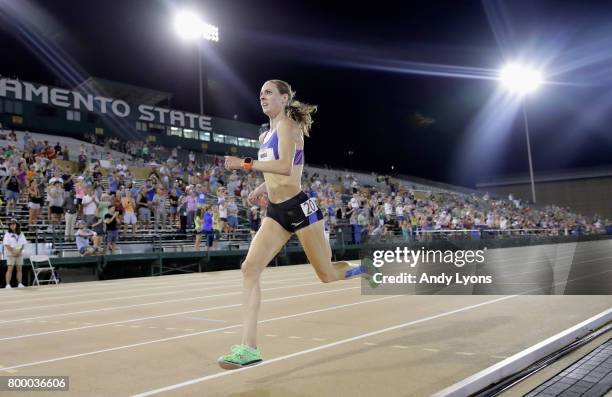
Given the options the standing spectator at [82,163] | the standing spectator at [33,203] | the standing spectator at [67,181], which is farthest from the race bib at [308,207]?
the standing spectator at [82,163]

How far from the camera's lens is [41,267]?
14.4 meters

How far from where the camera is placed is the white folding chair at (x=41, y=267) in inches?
531

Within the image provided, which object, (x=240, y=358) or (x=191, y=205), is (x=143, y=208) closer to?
(x=191, y=205)

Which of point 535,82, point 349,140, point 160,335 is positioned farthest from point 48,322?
point 349,140

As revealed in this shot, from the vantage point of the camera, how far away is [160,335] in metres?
5.61

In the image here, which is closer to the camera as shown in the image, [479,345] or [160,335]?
[479,345]

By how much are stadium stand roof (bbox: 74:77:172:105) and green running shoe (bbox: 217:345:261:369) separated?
46.3 metres

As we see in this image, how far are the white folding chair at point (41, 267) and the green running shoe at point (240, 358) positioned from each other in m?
11.7

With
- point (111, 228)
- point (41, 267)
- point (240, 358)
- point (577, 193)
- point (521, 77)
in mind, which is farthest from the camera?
point (577, 193)

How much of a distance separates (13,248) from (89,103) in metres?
29.0

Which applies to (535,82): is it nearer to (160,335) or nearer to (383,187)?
(383,187)

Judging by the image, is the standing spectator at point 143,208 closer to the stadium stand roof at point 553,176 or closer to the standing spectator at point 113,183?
the standing spectator at point 113,183

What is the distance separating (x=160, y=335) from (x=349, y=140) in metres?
50.0

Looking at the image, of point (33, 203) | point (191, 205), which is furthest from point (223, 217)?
point (33, 203)
